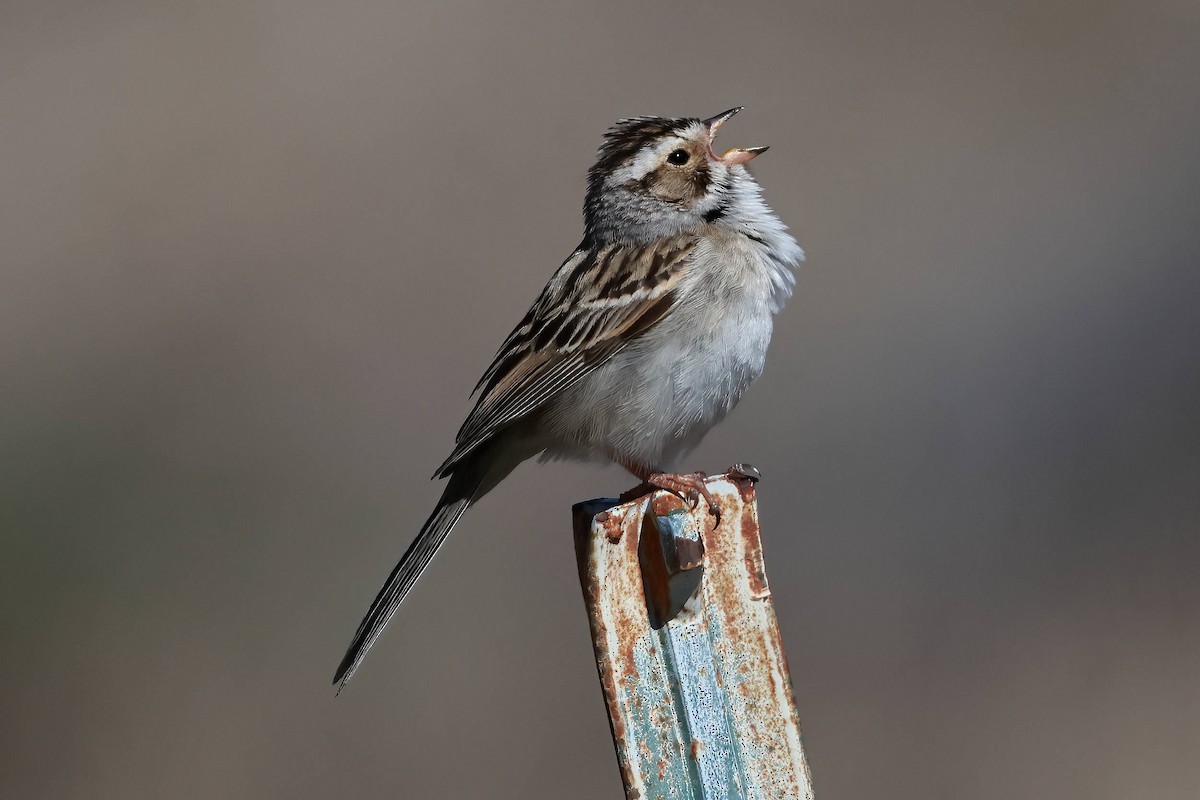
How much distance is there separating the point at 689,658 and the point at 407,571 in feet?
5.91

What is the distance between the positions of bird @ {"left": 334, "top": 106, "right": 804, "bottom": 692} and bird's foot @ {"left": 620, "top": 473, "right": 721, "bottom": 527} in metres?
0.56

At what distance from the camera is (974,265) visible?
11.2 meters

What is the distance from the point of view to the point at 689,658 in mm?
2814

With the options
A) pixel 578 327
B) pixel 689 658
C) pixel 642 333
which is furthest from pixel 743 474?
pixel 578 327

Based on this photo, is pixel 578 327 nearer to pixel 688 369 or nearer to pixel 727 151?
pixel 688 369

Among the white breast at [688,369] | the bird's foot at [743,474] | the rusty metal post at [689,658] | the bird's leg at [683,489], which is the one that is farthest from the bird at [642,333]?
the rusty metal post at [689,658]

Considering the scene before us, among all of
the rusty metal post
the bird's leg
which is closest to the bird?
the bird's leg

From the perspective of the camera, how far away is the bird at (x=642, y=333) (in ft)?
14.9

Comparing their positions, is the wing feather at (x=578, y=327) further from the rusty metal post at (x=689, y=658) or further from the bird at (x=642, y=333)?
the rusty metal post at (x=689, y=658)

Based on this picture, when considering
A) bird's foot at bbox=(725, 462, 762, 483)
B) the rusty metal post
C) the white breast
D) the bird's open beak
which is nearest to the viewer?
the rusty metal post

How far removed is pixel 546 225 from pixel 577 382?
24.3 feet

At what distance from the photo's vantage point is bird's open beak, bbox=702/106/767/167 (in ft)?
16.5

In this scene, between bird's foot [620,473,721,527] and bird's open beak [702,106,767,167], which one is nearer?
bird's foot [620,473,721,527]

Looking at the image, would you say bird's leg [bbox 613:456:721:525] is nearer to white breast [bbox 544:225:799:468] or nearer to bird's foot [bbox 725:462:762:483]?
bird's foot [bbox 725:462:762:483]
